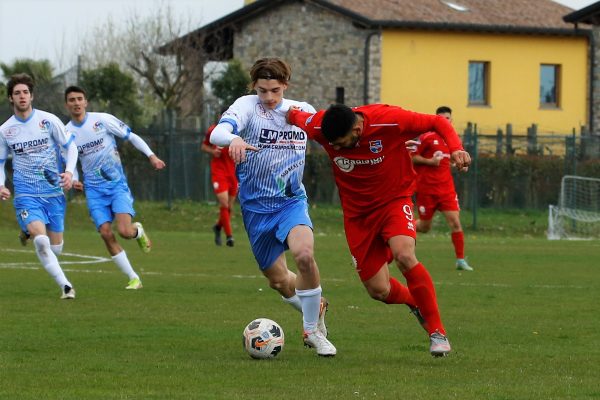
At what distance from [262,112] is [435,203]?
29.7 ft

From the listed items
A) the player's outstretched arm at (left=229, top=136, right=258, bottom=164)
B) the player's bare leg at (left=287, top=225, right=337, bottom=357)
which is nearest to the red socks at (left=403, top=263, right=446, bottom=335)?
the player's bare leg at (left=287, top=225, right=337, bottom=357)

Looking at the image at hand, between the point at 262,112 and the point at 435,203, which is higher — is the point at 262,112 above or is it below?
above

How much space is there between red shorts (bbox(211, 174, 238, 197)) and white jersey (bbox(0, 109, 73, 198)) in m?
9.44

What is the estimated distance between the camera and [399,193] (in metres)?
9.68

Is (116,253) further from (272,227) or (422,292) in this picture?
(422,292)

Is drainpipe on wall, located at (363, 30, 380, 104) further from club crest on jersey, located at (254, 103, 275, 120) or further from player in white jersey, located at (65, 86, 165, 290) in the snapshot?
club crest on jersey, located at (254, 103, 275, 120)

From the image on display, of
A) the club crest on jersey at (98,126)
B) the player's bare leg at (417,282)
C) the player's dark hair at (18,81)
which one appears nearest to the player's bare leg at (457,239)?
the club crest on jersey at (98,126)

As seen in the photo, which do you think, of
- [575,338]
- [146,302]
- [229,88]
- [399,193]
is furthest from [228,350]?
[229,88]

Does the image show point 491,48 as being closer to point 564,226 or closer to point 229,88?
point 229,88

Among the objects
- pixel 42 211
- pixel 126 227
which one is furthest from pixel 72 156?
pixel 126 227

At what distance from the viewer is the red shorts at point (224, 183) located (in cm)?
2377

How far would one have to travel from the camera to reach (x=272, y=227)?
1012 centimetres

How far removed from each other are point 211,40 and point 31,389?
148ft

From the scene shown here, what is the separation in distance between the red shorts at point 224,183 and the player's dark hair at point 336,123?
14.7 m
